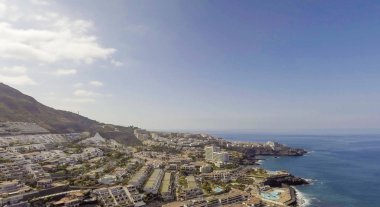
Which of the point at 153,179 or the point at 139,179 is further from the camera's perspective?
the point at 153,179

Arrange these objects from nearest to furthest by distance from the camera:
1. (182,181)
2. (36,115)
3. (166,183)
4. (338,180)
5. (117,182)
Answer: (117,182) → (166,183) → (182,181) → (338,180) → (36,115)

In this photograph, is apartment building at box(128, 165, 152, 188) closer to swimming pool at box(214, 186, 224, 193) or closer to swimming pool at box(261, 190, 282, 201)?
swimming pool at box(214, 186, 224, 193)

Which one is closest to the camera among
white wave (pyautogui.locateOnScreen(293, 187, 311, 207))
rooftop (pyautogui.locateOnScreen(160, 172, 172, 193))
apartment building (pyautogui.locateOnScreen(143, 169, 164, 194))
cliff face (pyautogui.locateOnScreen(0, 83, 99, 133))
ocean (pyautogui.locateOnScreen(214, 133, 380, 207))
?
white wave (pyautogui.locateOnScreen(293, 187, 311, 207))

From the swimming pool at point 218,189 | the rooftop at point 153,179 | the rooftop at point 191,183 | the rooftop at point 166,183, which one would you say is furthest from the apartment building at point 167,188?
the swimming pool at point 218,189

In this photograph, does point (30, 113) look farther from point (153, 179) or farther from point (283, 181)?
point (283, 181)

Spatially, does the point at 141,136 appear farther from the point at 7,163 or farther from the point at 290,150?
the point at 7,163

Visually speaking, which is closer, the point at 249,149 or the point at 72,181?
the point at 72,181

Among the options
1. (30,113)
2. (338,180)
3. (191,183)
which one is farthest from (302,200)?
(30,113)

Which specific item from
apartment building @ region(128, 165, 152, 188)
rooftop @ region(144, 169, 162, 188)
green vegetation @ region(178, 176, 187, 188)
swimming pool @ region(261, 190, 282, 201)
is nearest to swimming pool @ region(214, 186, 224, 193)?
green vegetation @ region(178, 176, 187, 188)

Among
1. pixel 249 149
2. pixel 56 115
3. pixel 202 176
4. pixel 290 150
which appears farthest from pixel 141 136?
pixel 202 176

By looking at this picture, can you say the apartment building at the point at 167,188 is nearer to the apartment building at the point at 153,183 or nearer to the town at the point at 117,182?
the town at the point at 117,182

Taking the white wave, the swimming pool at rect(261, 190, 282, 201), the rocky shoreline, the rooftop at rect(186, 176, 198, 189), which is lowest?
the white wave
